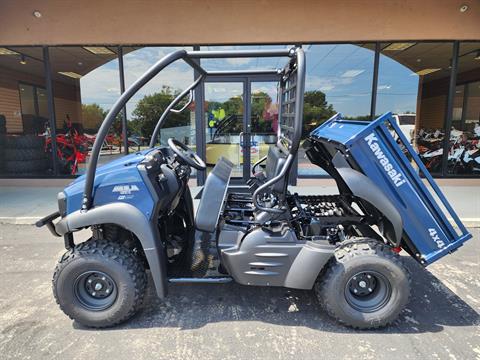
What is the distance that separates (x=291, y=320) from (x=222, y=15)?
629 cm

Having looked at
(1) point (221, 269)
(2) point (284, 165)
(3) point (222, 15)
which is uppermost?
(3) point (222, 15)

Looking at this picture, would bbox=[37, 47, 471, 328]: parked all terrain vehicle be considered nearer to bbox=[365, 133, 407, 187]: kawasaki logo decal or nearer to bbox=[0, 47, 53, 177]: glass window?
bbox=[365, 133, 407, 187]: kawasaki logo decal

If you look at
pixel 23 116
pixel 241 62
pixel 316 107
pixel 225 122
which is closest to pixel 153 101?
pixel 225 122

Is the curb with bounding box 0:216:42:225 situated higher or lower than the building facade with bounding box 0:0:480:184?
lower

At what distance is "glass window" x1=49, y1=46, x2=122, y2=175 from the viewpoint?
300 inches

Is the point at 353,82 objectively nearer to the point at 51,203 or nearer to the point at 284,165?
the point at 284,165

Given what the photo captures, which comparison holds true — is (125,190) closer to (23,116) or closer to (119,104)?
(119,104)

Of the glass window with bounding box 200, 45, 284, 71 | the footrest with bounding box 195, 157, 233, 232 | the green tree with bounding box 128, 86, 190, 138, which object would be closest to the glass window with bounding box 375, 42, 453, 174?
the glass window with bounding box 200, 45, 284, 71

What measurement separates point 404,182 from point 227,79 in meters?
5.50

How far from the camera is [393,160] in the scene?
2445mm

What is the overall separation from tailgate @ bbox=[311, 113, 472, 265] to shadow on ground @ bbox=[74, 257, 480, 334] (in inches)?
21.7

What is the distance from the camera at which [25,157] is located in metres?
7.80

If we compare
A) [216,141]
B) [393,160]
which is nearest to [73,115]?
[216,141]

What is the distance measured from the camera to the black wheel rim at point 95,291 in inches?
98.9
